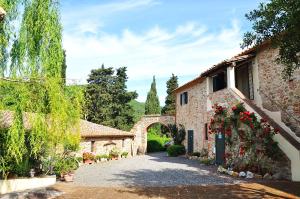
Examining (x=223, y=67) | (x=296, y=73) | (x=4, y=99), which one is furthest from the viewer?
(x=223, y=67)

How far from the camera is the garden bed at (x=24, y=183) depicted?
1089 cm

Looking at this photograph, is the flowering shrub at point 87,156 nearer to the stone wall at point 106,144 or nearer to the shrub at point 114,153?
the stone wall at point 106,144

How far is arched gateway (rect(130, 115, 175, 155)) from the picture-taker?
29859mm

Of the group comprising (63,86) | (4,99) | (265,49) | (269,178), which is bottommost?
(269,178)

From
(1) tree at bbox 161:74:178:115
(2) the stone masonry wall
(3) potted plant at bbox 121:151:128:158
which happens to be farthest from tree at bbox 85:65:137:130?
(2) the stone masonry wall

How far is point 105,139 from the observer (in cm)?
2458

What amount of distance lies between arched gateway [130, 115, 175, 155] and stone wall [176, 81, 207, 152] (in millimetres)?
3608

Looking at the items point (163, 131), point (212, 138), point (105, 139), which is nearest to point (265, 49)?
point (212, 138)

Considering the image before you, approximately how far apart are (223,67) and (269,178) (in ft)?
22.5

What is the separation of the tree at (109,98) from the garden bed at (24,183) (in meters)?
22.7

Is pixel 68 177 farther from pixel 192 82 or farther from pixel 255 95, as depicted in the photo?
pixel 192 82

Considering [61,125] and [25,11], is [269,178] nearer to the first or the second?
[61,125]

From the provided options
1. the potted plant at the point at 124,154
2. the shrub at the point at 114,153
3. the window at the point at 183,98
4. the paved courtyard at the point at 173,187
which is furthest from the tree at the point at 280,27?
the potted plant at the point at 124,154

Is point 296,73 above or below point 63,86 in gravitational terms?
above
